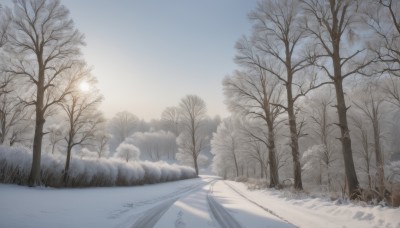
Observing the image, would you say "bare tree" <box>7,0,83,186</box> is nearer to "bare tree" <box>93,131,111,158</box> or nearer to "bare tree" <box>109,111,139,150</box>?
"bare tree" <box>93,131,111,158</box>

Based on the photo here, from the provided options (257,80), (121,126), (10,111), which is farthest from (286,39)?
(121,126)

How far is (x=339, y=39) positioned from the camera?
1281 cm

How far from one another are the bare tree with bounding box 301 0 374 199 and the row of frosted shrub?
14158 mm

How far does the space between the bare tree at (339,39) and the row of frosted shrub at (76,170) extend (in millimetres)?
14158

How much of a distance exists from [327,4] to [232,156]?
163 feet

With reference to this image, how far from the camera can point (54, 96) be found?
63.4 feet

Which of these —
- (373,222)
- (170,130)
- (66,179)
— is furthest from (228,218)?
(170,130)

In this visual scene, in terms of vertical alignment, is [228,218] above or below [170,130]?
below

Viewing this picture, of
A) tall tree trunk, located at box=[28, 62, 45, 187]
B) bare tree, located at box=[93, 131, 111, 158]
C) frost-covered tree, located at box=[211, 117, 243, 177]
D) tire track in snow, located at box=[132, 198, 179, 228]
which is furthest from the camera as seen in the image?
frost-covered tree, located at box=[211, 117, 243, 177]

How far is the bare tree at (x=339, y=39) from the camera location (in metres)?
12.0

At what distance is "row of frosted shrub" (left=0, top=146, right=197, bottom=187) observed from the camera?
1475 centimetres

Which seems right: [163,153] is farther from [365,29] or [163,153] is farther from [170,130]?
[365,29]

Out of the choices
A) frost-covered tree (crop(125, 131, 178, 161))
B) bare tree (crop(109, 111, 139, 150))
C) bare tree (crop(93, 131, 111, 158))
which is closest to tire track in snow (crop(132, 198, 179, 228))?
bare tree (crop(93, 131, 111, 158))

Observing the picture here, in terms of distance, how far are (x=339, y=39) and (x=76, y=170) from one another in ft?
50.4
